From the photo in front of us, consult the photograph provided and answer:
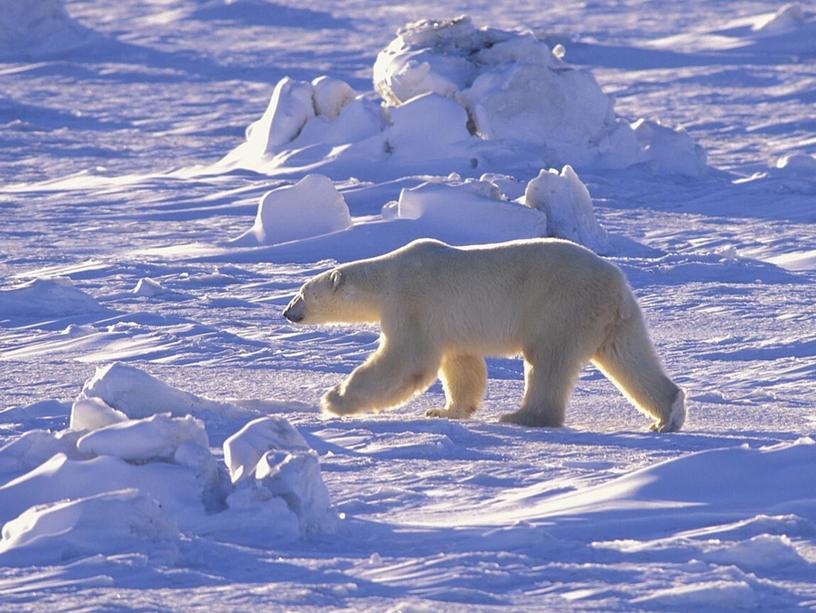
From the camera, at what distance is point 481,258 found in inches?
246

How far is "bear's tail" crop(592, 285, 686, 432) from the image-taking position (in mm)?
6066

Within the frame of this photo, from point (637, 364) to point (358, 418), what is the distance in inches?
44.8

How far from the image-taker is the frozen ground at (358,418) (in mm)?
3785

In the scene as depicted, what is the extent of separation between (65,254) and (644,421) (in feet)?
20.7

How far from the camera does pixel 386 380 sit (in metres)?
6.19

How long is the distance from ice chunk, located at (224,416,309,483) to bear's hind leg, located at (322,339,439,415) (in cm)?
168

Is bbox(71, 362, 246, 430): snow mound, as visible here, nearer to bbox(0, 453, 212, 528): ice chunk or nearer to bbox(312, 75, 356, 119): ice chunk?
bbox(0, 453, 212, 528): ice chunk

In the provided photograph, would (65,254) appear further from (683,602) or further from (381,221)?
(683,602)

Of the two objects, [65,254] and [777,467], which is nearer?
[777,467]

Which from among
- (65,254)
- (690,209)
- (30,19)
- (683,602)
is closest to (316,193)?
(65,254)

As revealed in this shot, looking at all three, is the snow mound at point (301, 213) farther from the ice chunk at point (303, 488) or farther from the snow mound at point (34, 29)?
the snow mound at point (34, 29)

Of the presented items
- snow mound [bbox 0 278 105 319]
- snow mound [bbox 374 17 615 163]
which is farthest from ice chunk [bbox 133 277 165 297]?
snow mound [bbox 374 17 615 163]

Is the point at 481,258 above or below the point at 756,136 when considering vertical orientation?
above

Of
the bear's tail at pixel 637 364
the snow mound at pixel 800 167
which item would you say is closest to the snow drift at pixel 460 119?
the snow mound at pixel 800 167
